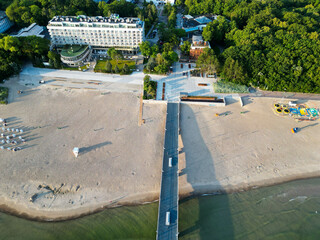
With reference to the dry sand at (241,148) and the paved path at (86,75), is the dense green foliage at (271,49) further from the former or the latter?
the paved path at (86,75)

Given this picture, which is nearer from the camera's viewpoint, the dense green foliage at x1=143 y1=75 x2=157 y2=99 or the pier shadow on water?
the pier shadow on water

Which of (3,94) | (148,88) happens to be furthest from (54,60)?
(148,88)

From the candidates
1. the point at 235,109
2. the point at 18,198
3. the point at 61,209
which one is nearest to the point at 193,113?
the point at 235,109

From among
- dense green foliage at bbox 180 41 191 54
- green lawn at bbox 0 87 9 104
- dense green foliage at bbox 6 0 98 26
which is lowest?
green lawn at bbox 0 87 9 104

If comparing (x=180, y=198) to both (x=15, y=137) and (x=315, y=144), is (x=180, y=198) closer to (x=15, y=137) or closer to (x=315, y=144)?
(x=315, y=144)

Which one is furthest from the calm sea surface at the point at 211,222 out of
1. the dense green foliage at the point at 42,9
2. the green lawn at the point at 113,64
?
the dense green foliage at the point at 42,9

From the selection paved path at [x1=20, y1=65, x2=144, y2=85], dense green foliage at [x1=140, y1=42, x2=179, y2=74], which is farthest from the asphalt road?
paved path at [x1=20, y1=65, x2=144, y2=85]

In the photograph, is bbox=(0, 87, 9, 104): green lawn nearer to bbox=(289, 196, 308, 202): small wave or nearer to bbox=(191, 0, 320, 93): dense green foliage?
bbox=(191, 0, 320, 93): dense green foliage
